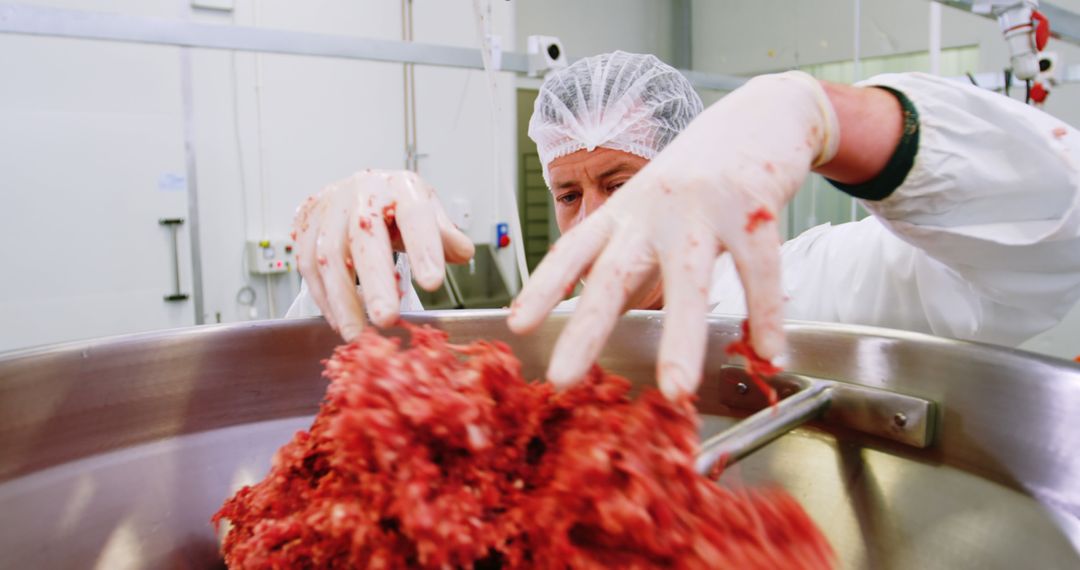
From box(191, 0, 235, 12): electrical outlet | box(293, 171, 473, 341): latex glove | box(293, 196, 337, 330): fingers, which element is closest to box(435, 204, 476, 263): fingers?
box(293, 171, 473, 341): latex glove

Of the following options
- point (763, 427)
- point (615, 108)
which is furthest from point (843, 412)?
point (615, 108)

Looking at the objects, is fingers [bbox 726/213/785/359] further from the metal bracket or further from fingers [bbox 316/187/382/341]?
fingers [bbox 316/187/382/341]

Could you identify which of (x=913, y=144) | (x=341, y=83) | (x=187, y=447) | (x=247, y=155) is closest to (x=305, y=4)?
(x=341, y=83)

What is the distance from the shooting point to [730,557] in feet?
1.55

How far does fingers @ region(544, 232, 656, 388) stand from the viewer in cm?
53

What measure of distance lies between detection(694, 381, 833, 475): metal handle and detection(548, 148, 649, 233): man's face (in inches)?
26.7

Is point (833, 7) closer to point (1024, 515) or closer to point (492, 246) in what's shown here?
point (492, 246)

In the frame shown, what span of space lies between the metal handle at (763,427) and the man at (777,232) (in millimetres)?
90

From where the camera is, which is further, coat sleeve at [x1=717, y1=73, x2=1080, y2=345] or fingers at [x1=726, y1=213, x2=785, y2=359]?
coat sleeve at [x1=717, y1=73, x2=1080, y2=345]

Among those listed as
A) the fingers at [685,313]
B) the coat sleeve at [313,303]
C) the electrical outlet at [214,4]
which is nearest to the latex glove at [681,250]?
the fingers at [685,313]

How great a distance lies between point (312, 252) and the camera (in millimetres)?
822

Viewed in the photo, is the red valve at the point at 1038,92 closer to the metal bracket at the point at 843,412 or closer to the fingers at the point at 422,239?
the metal bracket at the point at 843,412

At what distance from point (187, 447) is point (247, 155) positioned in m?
2.32

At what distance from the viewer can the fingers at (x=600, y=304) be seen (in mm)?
529
